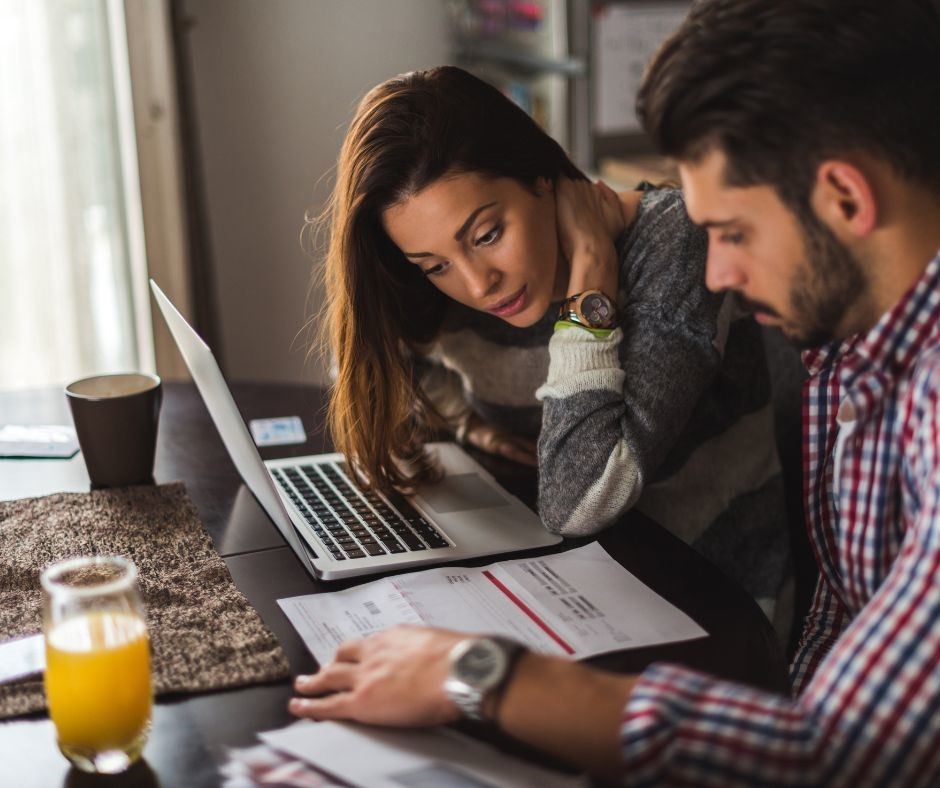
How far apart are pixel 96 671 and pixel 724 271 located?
603mm

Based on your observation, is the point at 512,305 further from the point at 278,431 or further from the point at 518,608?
the point at 518,608

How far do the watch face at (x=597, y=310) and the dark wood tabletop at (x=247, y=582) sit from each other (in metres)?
0.23

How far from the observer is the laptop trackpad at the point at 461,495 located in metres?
1.27

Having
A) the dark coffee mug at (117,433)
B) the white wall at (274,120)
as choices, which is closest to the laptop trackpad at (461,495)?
the dark coffee mug at (117,433)

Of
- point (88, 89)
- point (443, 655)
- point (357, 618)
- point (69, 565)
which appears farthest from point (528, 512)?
point (88, 89)

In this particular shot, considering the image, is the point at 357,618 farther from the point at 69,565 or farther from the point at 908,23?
the point at 908,23

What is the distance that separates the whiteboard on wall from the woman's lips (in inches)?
64.8

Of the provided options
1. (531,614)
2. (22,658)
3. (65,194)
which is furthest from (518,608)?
(65,194)

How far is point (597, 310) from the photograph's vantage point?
1308 millimetres

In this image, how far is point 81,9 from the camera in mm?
2746

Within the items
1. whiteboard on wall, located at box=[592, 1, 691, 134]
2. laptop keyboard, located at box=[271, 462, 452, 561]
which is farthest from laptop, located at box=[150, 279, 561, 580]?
whiteboard on wall, located at box=[592, 1, 691, 134]

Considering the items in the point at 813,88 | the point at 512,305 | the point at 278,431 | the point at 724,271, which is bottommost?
the point at 278,431

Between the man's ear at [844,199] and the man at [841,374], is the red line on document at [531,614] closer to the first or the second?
the man at [841,374]

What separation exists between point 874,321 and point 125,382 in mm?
951
